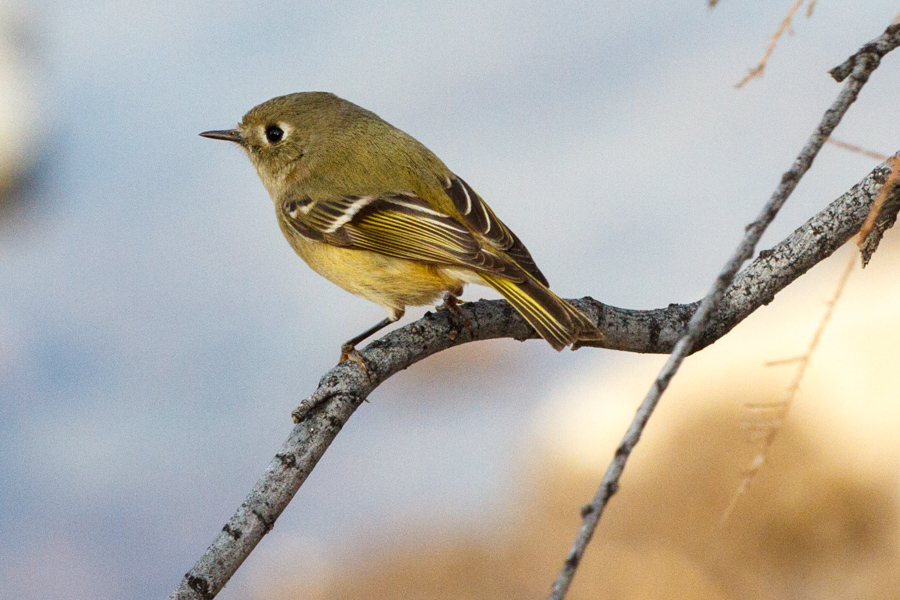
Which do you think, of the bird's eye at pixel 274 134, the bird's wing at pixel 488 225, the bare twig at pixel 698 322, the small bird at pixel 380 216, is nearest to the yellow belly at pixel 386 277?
the small bird at pixel 380 216

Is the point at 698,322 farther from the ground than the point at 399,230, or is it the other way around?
the point at 399,230

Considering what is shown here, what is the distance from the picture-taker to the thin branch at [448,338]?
1152 mm

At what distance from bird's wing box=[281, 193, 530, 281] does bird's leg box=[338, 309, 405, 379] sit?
15 cm

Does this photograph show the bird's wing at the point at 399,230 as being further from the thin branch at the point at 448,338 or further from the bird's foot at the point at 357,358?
the bird's foot at the point at 357,358

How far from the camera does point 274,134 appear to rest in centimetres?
228

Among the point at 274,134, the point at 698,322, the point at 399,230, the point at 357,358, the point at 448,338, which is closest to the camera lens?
the point at 698,322

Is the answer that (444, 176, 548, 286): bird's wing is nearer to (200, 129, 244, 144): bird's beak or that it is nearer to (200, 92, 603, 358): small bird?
(200, 92, 603, 358): small bird

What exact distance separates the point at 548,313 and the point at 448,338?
7.8 inches

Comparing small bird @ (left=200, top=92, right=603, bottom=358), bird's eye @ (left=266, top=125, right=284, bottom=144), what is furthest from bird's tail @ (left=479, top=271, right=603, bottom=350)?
bird's eye @ (left=266, top=125, right=284, bottom=144)

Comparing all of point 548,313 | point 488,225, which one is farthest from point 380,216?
point 548,313

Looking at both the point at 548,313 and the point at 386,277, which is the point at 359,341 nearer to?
the point at 386,277

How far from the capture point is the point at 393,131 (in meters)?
2.21

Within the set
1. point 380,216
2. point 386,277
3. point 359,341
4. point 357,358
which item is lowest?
point 357,358

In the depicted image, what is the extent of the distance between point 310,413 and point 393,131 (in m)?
1.04
